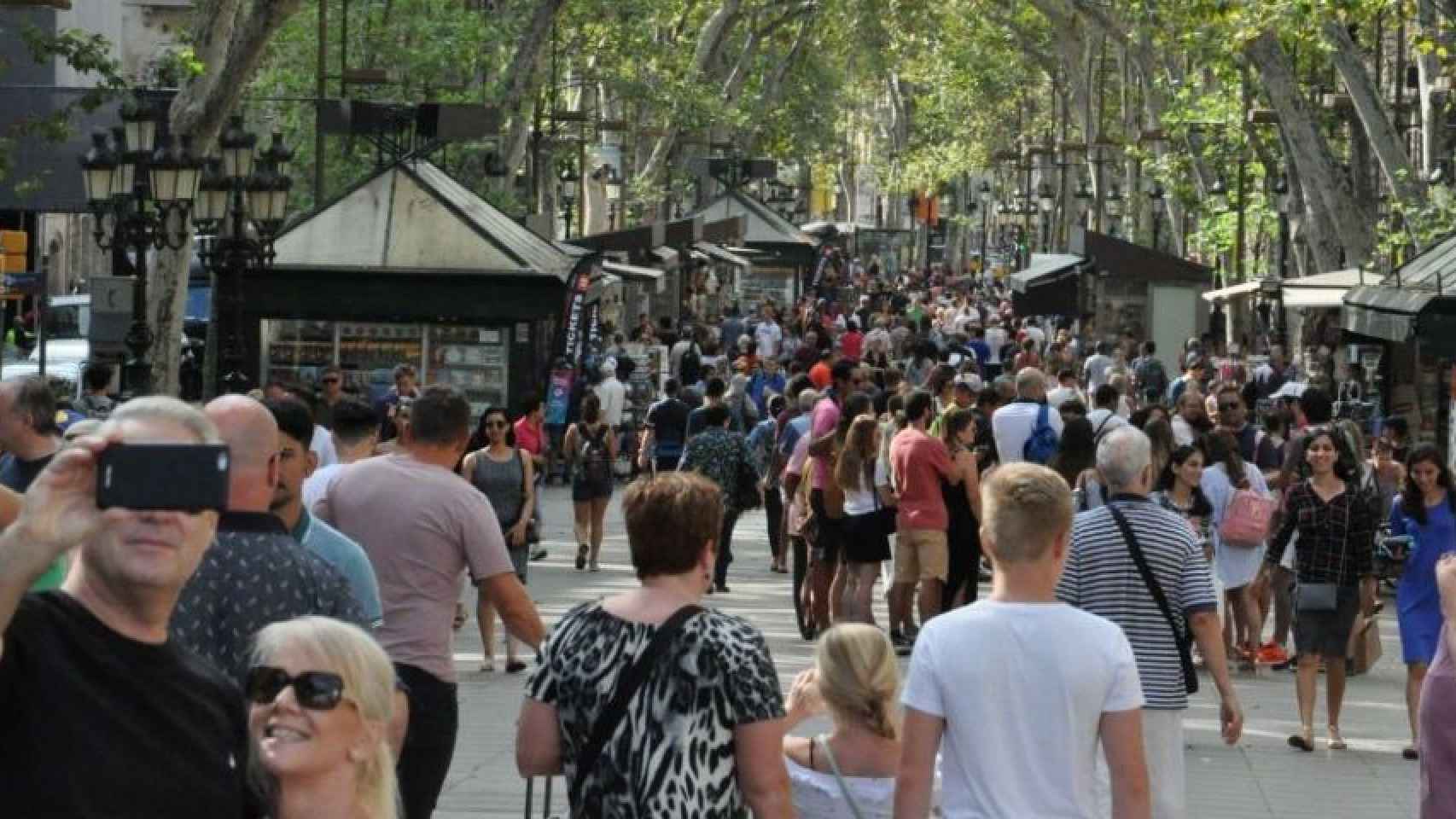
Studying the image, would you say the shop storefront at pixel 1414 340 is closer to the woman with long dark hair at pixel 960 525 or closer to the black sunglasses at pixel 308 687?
the woman with long dark hair at pixel 960 525

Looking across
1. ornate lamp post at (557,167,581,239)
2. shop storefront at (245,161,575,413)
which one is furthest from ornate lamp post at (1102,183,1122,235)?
shop storefront at (245,161,575,413)

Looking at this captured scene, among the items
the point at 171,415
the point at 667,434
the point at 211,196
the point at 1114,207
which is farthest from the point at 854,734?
the point at 1114,207

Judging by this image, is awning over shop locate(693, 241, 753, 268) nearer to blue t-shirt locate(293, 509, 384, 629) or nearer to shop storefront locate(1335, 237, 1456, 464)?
shop storefront locate(1335, 237, 1456, 464)

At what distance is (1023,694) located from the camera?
627 cm

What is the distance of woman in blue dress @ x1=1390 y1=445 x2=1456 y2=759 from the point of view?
41.5 ft

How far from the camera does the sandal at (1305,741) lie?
13.5 m

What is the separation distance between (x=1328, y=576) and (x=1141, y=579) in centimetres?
509

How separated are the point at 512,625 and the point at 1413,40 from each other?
19.4 m

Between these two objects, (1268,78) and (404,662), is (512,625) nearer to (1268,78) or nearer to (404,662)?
(404,662)

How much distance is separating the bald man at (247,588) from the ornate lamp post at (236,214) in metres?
16.2

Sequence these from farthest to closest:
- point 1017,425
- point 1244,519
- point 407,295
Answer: point 407,295, point 1017,425, point 1244,519

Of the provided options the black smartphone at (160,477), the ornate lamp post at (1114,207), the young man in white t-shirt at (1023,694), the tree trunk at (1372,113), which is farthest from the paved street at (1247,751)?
the ornate lamp post at (1114,207)

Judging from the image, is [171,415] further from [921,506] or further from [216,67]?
[216,67]

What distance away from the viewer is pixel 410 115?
2992 centimetres
